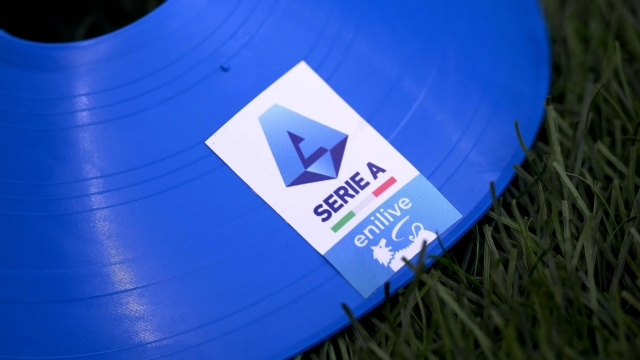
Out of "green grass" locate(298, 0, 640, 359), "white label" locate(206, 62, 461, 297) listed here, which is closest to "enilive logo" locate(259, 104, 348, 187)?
"white label" locate(206, 62, 461, 297)

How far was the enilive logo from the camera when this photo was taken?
2.42 feet

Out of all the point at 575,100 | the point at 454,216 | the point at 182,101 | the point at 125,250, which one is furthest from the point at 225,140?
the point at 575,100

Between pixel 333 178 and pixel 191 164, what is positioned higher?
pixel 191 164

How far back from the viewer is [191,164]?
28.5 inches

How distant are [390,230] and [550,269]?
19 cm

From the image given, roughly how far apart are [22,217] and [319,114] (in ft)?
1.27

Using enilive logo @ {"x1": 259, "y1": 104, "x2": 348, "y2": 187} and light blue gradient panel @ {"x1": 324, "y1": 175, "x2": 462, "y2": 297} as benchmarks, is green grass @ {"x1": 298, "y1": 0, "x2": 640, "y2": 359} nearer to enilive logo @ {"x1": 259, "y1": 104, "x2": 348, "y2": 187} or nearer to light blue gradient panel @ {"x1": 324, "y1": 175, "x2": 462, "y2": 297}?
light blue gradient panel @ {"x1": 324, "y1": 175, "x2": 462, "y2": 297}

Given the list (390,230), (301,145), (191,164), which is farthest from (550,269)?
(191,164)

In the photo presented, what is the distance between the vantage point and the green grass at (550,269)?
2.12ft

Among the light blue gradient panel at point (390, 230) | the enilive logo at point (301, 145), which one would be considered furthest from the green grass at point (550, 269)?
the enilive logo at point (301, 145)

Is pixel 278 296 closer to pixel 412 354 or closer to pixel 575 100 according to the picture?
pixel 412 354

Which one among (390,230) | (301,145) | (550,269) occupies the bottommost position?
(550,269)

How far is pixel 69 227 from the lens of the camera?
0.70 meters

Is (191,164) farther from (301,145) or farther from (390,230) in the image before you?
(390,230)
